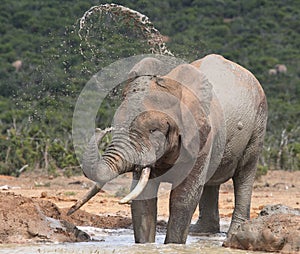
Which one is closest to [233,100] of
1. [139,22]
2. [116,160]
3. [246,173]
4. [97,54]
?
[246,173]

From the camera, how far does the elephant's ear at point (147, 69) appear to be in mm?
6636

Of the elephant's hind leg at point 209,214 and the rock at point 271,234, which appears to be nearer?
the rock at point 271,234

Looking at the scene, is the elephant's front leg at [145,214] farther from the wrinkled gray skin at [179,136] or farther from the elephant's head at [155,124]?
the elephant's head at [155,124]

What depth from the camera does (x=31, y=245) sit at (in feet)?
22.4

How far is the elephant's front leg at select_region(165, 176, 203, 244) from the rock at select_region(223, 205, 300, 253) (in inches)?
18.0

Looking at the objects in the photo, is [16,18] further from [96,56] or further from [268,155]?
[96,56]

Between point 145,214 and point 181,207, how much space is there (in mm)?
Result: 339

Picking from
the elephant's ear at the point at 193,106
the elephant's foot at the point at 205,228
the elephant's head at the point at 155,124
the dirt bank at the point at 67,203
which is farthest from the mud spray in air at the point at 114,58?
the elephant's ear at the point at 193,106

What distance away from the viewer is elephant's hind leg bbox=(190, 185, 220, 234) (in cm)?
864

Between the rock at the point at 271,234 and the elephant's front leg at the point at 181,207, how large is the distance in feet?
1.50

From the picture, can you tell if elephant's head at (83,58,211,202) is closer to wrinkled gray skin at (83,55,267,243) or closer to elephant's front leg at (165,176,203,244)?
wrinkled gray skin at (83,55,267,243)

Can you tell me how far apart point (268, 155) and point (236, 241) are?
1461cm

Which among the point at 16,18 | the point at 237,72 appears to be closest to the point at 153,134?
the point at 237,72

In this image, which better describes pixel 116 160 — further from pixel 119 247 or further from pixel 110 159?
pixel 119 247
